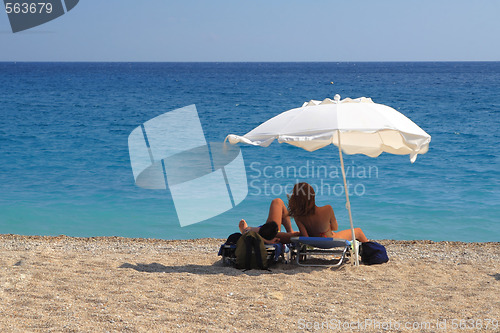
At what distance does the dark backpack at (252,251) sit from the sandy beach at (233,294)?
148mm

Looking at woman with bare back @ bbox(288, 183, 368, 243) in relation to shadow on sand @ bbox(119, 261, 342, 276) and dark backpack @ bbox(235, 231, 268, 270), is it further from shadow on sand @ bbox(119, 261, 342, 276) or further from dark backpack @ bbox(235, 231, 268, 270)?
dark backpack @ bbox(235, 231, 268, 270)

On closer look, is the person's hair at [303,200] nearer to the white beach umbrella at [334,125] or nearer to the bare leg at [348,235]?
the bare leg at [348,235]

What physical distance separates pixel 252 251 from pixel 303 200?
33.0 inches

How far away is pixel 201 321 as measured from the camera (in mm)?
4266

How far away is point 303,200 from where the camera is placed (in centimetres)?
615

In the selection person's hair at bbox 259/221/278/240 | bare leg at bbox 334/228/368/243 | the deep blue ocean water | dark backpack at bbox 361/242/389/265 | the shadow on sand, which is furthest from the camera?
the deep blue ocean water

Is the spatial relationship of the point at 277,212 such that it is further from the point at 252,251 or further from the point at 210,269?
the point at 210,269

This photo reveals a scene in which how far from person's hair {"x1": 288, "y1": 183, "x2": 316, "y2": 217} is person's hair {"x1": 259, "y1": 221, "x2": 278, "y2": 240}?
32cm

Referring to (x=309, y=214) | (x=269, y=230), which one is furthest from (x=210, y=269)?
(x=309, y=214)

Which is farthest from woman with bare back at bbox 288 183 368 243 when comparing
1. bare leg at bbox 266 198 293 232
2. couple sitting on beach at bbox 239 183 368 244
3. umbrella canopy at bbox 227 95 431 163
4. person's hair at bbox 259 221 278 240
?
umbrella canopy at bbox 227 95 431 163

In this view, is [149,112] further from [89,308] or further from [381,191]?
[89,308]

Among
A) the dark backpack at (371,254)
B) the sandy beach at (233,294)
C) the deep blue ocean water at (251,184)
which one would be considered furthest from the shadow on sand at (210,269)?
the deep blue ocean water at (251,184)

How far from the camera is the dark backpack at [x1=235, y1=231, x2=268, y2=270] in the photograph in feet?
19.3

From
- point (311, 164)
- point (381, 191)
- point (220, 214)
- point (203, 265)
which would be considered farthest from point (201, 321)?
point (311, 164)
